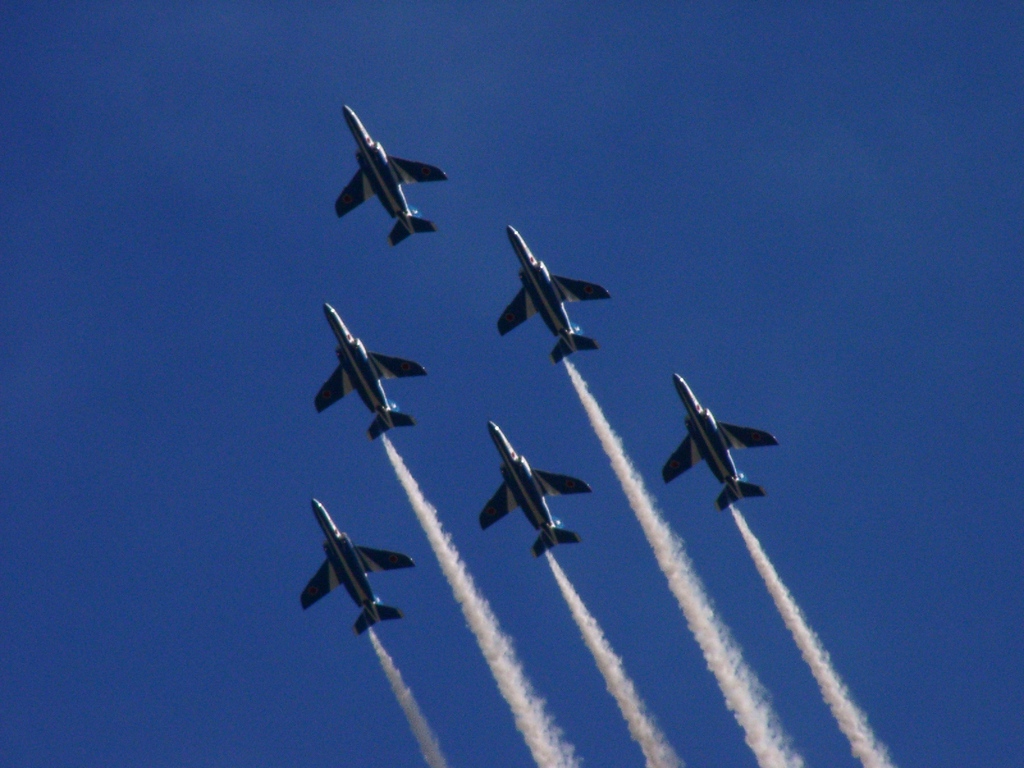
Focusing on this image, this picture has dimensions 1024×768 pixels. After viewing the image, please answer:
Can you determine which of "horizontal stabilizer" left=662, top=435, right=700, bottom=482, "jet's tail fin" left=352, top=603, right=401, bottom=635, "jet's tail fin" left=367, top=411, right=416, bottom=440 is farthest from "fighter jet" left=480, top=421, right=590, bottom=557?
"jet's tail fin" left=352, top=603, right=401, bottom=635

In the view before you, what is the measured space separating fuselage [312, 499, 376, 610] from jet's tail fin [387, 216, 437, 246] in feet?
62.2

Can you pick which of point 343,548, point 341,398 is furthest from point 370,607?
A: point 341,398

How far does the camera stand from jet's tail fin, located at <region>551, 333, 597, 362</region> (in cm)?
8512

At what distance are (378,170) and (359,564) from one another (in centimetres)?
2600

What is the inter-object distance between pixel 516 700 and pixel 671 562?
42.7ft

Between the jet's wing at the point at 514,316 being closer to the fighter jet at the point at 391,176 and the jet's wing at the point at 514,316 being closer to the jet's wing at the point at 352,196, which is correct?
the fighter jet at the point at 391,176

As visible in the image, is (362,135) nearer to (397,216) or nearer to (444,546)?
(397,216)

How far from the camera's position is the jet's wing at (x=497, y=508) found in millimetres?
85375

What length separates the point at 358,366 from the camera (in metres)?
84.8

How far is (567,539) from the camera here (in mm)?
81688

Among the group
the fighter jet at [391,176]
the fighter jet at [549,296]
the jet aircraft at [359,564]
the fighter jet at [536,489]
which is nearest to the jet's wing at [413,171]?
the fighter jet at [391,176]

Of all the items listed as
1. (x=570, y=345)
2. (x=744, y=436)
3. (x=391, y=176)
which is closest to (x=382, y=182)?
(x=391, y=176)

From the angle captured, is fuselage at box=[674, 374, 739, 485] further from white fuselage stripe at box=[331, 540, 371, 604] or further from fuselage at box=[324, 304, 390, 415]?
white fuselage stripe at box=[331, 540, 371, 604]

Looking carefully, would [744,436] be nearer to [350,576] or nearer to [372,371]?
[372,371]
